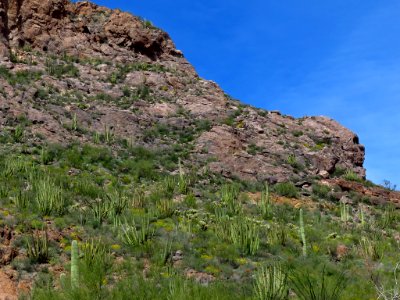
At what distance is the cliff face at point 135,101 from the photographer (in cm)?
2420

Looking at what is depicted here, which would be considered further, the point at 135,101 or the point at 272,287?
the point at 135,101

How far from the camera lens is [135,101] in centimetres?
2844

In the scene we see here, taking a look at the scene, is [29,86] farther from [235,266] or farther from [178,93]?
[235,266]

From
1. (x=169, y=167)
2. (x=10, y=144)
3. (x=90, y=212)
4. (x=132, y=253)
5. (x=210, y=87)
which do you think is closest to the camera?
(x=132, y=253)

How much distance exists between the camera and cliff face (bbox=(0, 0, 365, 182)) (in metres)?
→ 24.2

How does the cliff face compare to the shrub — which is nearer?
the shrub

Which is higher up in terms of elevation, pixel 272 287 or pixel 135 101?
pixel 135 101

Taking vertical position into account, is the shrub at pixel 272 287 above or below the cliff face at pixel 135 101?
below

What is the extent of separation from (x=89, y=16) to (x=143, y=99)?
11096mm

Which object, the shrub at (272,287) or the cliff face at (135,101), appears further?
the cliff face at (135,101)

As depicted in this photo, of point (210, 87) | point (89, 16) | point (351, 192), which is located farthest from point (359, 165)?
point (89, 16)

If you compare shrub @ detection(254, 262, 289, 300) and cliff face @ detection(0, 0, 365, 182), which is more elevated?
cliff face @ detection(0, 0, 365, 182)

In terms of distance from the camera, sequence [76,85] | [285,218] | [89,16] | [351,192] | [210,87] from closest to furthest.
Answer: [285,218]
[351,192]
[76,85]
[210,87]
[89,16]

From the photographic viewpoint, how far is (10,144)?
780 inches
